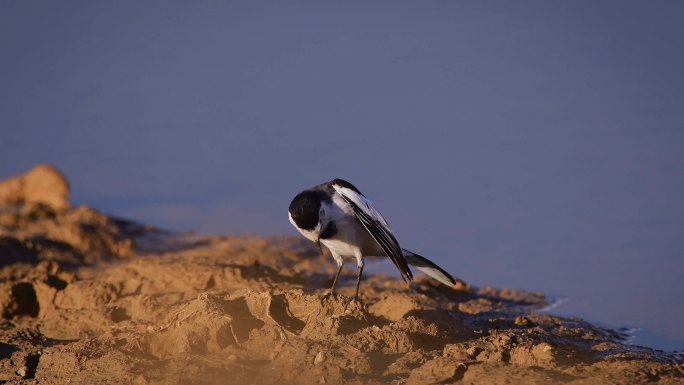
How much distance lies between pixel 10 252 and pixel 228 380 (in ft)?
22.1

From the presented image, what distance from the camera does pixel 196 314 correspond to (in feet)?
20.5

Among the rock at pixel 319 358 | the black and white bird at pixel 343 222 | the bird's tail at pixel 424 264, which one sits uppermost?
the black and white bird at pixel 343 222

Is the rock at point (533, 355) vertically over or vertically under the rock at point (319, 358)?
over

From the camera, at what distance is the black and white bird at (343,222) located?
7.25 meters

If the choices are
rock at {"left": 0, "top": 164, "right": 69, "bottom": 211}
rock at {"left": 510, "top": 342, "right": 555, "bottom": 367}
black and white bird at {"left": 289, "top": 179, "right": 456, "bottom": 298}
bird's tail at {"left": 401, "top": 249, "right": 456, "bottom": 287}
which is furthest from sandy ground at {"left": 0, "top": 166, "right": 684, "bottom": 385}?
rock at {"left": 0, "top": 164, "right": 69, "bottom": 211}

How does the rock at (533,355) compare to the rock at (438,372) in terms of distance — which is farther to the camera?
the rock at (533,355)

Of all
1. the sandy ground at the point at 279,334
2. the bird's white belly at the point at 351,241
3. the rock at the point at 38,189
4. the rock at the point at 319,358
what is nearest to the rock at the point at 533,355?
the sandy ground at the point at 279,334

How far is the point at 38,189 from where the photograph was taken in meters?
14.3

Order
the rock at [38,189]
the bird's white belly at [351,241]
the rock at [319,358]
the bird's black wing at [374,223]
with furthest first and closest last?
the rock at [38,189] < the bird's white belly at [351,241] < the bird's black wing at [374,223] < the rock at [319,358]

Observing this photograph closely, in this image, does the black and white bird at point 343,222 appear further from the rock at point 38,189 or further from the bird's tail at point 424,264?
the rock at point 38,189

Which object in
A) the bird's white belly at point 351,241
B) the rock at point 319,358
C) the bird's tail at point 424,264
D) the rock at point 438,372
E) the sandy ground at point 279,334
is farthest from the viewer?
the bird's tail at point 424,264

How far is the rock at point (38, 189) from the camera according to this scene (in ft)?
45.9

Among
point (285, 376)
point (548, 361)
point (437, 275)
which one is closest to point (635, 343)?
point (437, 275)

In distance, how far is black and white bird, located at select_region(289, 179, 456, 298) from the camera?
725 cm
